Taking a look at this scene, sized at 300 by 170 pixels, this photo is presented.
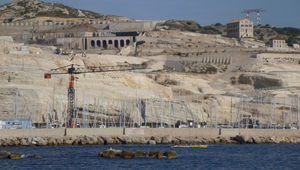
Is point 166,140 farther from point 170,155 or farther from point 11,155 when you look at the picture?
point 11,155

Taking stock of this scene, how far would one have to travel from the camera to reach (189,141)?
72938mm

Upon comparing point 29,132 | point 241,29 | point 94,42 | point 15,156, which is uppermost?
point 241,29

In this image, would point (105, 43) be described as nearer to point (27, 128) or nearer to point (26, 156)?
point (27, 128)

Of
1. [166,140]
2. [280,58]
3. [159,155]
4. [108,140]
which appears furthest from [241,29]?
[159,155]

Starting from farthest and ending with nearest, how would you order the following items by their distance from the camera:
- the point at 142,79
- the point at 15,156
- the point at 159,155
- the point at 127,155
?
the point at 142,79 → the point at 159,155 → the point at 127,155 → the point at 15,156

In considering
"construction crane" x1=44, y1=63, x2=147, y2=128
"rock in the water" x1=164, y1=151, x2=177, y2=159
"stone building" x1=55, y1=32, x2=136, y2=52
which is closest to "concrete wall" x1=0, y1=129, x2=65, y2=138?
"construction crane" x1=44, y1=63, x2=147, y2=128

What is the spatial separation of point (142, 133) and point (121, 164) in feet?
56.4

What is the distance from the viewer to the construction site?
8825cm

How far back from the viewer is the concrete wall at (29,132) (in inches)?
2766

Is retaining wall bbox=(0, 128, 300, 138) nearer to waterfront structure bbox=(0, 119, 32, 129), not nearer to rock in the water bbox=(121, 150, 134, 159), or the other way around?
waterfront structure bbox=(0, 119, 32, 129)

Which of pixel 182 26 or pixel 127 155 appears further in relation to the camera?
pixel 182 26

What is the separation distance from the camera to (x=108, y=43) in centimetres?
15588

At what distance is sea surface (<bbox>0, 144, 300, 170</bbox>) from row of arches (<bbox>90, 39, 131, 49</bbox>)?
85.6 meters

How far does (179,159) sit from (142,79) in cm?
5238
